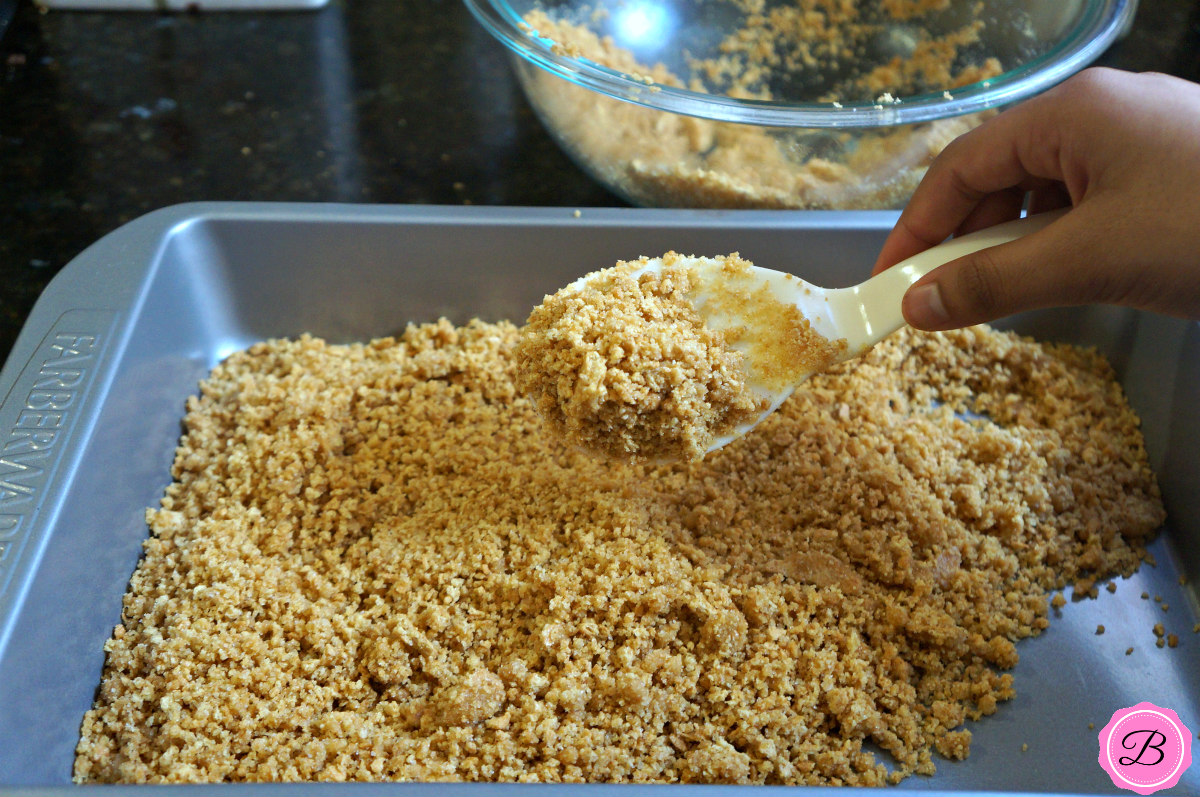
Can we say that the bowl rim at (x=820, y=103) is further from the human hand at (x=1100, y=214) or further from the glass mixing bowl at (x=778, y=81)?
the human hand at (x=1100, y=214)

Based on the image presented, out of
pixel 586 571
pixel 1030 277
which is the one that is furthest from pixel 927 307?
pixel 586 571

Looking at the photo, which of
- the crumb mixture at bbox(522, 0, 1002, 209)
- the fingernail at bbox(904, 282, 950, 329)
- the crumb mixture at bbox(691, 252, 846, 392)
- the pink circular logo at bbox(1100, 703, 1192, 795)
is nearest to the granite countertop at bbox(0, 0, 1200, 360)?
the crumb mixture at bbox(522, 0, 1002, 209)

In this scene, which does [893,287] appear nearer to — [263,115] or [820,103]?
[820,103]

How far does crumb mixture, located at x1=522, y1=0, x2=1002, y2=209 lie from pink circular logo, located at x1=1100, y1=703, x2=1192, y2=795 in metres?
0.67

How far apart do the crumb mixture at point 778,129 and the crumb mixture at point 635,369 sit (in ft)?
0.94

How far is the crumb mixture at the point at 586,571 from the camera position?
32.2 inches

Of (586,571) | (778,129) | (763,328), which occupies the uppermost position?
(778,129)

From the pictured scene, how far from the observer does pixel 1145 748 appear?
2.94 ft

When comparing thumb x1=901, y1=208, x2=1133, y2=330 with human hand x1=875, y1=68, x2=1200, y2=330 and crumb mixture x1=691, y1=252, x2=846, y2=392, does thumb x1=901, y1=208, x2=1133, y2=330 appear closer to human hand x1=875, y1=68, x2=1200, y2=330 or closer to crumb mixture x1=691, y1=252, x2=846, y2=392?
human hand x1=875, y1=68, x2=1200, y2=330

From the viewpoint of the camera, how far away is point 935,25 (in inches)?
53.9

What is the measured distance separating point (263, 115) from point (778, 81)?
0.83 meters

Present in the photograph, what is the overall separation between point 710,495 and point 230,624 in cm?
50

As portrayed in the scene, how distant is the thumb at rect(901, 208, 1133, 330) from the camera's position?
78cm

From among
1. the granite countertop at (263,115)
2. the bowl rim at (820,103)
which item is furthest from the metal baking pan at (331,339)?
the granite countertop at (263,115)
